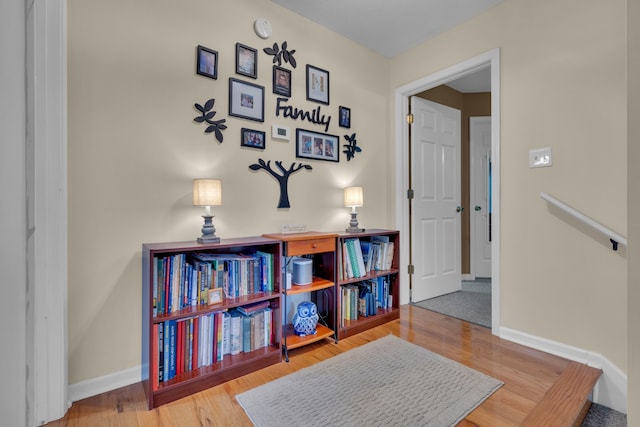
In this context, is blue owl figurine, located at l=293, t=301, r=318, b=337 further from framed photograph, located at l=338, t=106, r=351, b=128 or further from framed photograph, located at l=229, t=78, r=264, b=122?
framed photograph, located at l=338, t=106, r=351, b=128

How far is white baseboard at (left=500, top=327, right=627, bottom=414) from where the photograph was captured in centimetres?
150

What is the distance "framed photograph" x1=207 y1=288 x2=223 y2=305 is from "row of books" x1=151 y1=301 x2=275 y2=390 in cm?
7

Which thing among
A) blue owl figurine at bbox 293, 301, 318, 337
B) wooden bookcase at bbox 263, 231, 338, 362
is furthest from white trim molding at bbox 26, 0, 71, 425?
blue owl figurine at bbox 293, 301, 318, 337

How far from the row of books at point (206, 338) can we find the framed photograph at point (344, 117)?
1624 millimetres

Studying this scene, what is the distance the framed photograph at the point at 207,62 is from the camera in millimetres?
1803

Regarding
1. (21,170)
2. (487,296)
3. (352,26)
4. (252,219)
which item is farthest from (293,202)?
(487,296)

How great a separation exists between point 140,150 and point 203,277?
0.79m

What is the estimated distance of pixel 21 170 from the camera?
0.67 ft

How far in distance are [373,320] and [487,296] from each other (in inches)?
61.5

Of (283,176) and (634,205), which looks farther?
(283,176)

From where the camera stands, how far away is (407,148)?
9.36 feet

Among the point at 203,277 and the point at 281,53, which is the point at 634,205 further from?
the point at 281,53

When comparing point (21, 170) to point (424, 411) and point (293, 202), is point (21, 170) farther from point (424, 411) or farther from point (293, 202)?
point (293, 202)

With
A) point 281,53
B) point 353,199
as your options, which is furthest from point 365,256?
point 281,53
